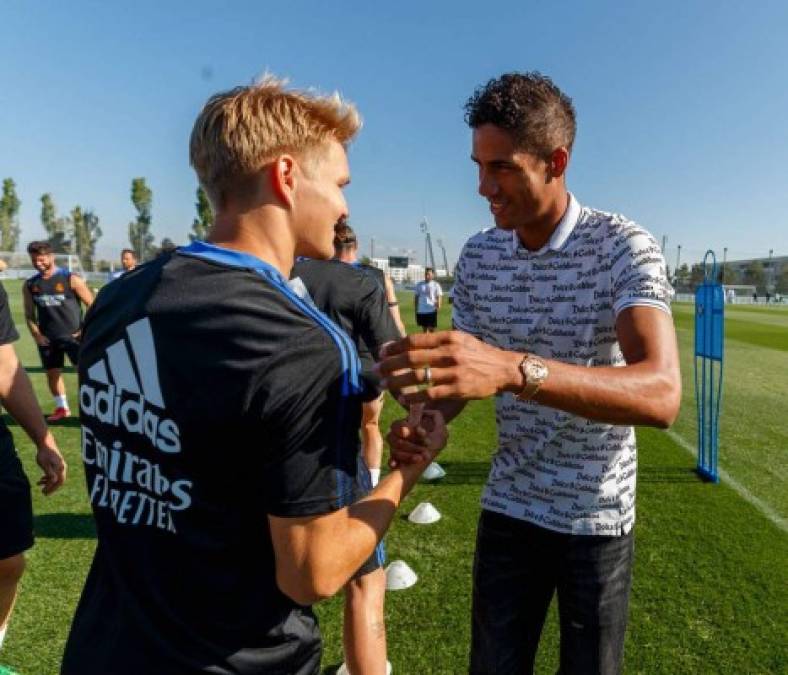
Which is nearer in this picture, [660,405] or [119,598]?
[119,598]

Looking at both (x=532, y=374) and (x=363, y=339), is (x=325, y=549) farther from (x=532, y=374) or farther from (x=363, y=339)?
(x=363, y=339)

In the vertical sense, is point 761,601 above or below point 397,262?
below

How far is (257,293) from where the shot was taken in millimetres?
1186

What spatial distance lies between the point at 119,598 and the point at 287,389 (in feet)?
2.28

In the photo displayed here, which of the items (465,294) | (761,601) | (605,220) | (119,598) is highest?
(605,220)

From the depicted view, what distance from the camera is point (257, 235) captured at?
137 cm

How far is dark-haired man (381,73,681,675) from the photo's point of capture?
2061 mm

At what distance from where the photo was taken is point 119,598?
1350mm

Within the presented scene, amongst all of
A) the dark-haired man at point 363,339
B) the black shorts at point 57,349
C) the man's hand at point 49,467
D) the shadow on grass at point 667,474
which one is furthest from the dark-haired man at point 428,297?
the man's hand at point 49,467

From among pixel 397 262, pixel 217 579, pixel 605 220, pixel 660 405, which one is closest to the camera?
pixel 217 579

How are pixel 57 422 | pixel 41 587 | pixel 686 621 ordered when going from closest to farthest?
pixel 686 621, pixel 41 587, pixel 57 422

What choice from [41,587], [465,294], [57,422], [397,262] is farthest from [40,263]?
[397,262]

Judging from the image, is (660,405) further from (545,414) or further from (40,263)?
(40,263)

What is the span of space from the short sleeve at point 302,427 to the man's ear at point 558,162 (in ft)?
4.38
